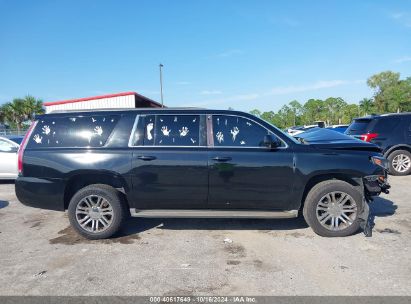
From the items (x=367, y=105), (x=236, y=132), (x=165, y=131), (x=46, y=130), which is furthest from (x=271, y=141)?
(x=367, y=105)

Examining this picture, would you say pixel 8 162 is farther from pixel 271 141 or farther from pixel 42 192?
pixel 271 141

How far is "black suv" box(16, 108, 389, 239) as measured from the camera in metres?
4.57

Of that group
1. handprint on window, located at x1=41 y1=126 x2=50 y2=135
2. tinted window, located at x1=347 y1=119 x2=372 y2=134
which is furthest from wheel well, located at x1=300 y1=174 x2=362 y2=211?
tinted window, located at x1=347 y1=119 x2=372 y2=134

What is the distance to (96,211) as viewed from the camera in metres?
4.73

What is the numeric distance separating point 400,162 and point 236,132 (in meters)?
7.19

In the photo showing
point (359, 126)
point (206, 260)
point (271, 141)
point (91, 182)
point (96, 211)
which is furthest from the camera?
point (359, 126)

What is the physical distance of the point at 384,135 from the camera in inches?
365

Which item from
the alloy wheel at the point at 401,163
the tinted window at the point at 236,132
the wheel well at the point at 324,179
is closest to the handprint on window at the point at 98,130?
the tinted window at the point at 236,132

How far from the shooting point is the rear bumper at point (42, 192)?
15.4 feet

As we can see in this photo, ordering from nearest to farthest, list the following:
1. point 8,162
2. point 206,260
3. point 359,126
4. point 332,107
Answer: point 206,260 < point 8,162 < point 359,126 < point 332,107

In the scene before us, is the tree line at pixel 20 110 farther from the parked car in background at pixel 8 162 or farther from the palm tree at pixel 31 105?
the parked car in background at pixel 8 162

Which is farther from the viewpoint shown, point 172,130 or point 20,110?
point 20,110

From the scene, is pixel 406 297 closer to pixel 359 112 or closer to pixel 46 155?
pixel 46 155

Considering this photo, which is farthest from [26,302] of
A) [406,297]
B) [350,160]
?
[350,160]
